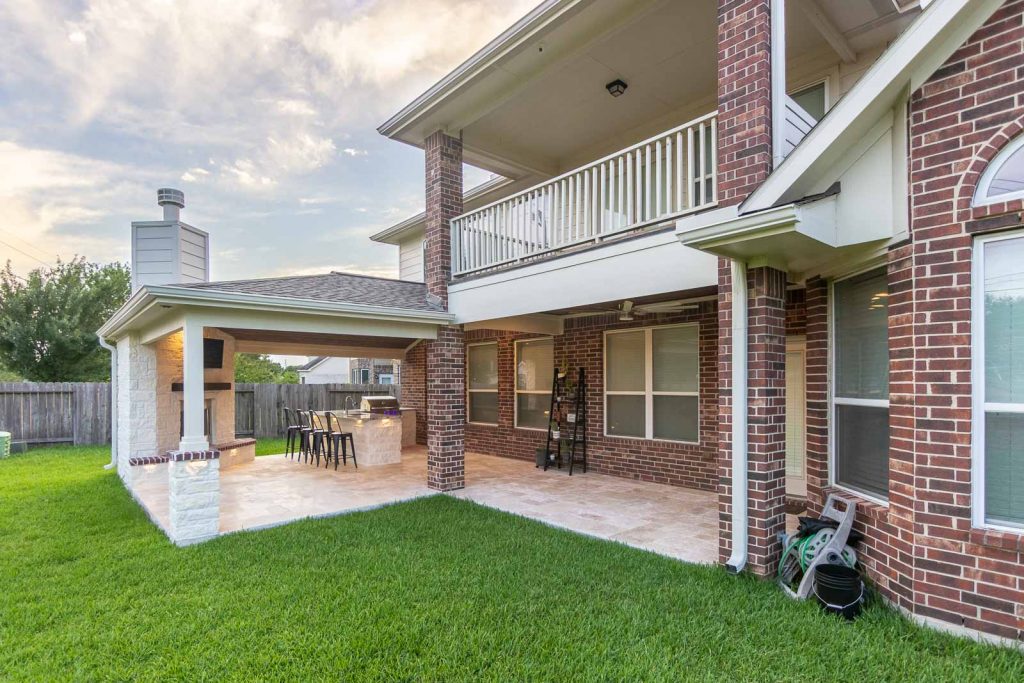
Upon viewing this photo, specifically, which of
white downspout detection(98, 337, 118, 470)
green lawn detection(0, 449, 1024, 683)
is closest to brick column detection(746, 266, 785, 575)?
green lawn detection(0, 449, 1024, 683)

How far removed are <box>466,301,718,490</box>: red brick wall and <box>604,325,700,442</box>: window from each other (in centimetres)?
13

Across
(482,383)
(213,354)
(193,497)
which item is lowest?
(193,497)

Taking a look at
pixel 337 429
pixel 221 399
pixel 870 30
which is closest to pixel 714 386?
pixel 870 30

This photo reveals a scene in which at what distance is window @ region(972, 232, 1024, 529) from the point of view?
2.95 m

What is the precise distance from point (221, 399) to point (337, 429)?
2213 mm

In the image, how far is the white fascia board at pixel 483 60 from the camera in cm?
519

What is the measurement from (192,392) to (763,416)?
5.63m

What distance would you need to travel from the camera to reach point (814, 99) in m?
5.71

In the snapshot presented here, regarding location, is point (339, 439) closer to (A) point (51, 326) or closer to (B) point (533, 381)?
(B) point (533, 381)

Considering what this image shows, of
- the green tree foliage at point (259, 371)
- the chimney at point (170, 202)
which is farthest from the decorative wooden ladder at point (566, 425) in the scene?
the green tree foliage at point (259, 371)

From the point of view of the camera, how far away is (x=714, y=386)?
23.1 feet

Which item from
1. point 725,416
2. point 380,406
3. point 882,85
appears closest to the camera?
point 882,85

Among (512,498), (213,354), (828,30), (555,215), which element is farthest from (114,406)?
(828,30)

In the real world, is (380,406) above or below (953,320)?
below
